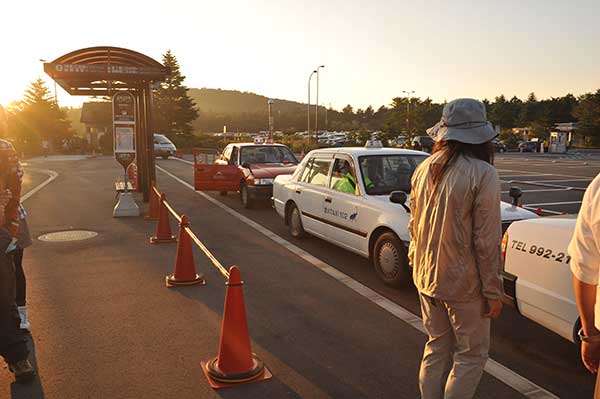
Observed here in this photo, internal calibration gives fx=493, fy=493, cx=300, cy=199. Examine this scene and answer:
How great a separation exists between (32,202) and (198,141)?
4705cm

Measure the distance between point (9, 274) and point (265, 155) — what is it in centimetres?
982

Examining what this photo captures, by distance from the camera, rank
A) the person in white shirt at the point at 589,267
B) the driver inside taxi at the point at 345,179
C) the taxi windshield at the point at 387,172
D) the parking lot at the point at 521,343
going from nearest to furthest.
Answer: the person in white shirt at the point at 589,267 < the parking lot at the point at 521,343 < the taxi windshield at the point at 387,172 < the driver inside taxi at the point at 345,179

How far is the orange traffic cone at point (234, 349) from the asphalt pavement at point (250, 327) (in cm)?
9

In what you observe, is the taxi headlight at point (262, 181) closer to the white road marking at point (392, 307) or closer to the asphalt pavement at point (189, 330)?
the white road marking at point (392, 307)

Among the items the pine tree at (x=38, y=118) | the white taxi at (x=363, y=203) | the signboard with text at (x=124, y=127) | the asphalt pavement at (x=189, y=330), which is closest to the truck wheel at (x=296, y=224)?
the white taxi at (x=363, y=203)

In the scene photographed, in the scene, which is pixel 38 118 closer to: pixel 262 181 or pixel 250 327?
pixel 262 181

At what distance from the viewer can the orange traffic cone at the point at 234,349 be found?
365 centimetres

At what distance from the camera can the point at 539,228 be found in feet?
12.5

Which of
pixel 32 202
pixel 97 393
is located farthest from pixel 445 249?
pixel 32 202

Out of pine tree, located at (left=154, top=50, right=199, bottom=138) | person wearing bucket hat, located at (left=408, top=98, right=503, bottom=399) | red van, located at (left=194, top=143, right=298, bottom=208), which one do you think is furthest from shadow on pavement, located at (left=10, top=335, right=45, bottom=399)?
pine tree, located at (left=154, top=50, right=199, bottom=138)

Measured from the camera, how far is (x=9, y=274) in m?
3.50

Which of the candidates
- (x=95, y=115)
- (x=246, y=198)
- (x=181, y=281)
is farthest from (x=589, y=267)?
(x=95, y=115)

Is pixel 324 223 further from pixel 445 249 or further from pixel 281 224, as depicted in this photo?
pixel 445 249

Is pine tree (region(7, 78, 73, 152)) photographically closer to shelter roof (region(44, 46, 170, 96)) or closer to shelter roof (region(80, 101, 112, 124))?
shelter roof (region(80, 101, 112, 124))
